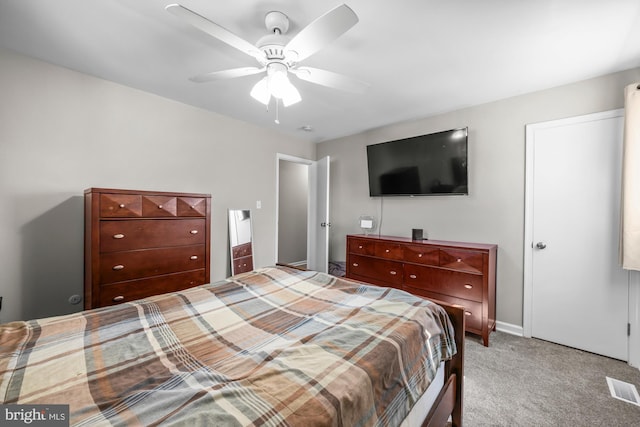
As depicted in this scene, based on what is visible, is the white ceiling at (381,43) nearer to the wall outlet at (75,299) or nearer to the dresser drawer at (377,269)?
the dresser drawer at (377,269)

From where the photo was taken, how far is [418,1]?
1.54m

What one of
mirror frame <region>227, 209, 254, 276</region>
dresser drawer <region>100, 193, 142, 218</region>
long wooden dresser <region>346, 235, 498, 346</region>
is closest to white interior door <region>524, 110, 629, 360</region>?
long wooden dresser <region>346, 235, 498, 346</region>

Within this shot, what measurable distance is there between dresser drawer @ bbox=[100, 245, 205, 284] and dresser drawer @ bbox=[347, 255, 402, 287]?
1.88 meters

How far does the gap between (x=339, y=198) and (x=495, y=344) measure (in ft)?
9.14

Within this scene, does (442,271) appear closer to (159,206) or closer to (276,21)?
(276,21)

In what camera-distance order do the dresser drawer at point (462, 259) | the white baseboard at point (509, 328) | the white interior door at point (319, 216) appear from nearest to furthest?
the dresser drawer at point (462, 259), the white baseboard at point (509, 328), the white interior door at point (319, 216)

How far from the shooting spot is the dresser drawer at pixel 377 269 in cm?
307

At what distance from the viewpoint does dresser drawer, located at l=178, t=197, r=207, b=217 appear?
2545mm

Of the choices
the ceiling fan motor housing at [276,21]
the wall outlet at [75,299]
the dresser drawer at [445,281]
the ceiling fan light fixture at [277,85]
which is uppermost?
the ceiling fan motor housing at [276,21]

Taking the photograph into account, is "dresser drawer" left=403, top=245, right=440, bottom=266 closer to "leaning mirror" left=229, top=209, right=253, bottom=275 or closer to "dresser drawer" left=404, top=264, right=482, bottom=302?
"dresser drawer" left=404, top=264, right=482, bottom=302

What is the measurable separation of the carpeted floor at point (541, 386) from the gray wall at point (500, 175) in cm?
51

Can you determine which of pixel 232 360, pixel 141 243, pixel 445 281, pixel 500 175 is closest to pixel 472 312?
pixel 445 281

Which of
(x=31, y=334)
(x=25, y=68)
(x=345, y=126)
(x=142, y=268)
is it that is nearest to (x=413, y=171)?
(x=345, y=126)
